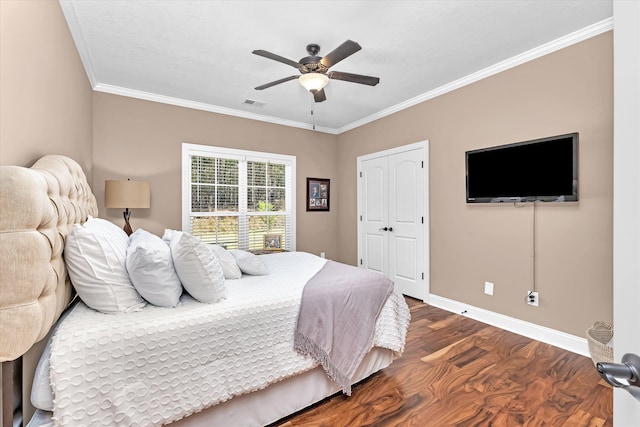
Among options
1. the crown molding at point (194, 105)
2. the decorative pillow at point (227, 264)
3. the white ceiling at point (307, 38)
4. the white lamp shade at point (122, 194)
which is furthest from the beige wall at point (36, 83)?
the decorative pillow at point (227, 264)

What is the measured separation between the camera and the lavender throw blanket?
1772 mm

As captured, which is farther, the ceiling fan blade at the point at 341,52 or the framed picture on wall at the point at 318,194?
the framed picture on wall at the point at 318,194

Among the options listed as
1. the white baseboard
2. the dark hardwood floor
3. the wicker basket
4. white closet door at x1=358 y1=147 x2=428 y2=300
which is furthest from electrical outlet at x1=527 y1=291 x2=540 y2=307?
white closet door at x1=358 y1=147 x2=428 y2=300

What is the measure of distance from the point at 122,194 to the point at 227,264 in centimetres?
188

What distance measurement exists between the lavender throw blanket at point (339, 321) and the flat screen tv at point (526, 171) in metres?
1.82

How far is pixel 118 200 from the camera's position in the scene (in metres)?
3.19

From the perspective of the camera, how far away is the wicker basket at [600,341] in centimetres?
190

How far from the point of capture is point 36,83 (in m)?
1.64

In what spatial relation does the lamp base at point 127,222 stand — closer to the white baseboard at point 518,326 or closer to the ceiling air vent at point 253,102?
the ceiling air vent at point 253,102

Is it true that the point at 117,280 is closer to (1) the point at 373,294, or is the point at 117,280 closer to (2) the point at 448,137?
(1) the point at 373,294

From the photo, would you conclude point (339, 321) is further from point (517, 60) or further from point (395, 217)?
point (517, 60)

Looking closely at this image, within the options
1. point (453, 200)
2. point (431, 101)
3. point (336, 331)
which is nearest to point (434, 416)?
point (336, 331)

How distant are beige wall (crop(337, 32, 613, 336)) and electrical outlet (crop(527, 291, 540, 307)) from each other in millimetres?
39

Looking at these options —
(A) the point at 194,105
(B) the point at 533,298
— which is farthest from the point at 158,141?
(B) the point at 533,298
